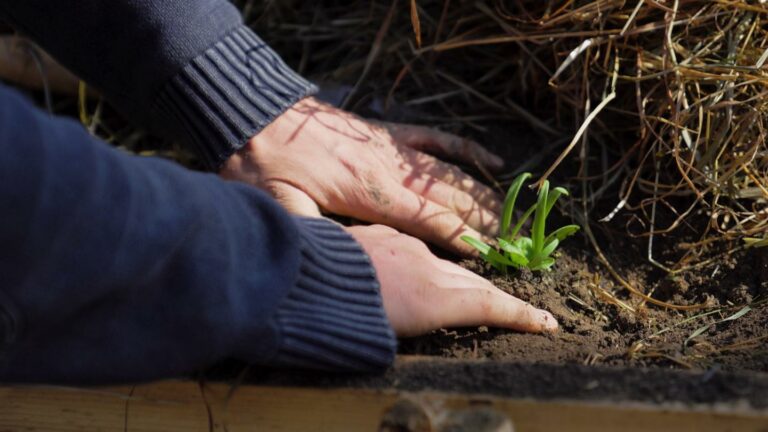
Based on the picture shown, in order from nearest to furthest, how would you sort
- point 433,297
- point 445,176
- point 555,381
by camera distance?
point 555,381
point 433,297
point 445,176

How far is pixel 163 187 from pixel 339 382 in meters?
0.38

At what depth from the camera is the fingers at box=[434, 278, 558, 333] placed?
1324 mm

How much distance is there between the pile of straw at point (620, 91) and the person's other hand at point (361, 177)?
0.62 ft

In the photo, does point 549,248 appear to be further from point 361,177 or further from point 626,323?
point 361,177

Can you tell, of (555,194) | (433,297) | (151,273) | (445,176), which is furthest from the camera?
(445,176)

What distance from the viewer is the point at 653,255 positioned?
1613mm

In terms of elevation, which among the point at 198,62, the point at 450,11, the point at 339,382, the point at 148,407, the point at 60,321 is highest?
the point at 450,11

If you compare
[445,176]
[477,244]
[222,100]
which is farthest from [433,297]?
[222,100]

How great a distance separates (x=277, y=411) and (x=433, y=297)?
317mm

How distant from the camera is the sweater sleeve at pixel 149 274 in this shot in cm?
92

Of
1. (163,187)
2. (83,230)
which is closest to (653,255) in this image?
(163,187)

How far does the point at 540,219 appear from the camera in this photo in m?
1.45

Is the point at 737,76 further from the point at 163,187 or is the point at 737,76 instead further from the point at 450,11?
the point at 163,187

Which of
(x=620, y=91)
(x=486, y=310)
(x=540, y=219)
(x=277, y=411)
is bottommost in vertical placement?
(x=277, y=411)
